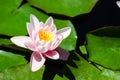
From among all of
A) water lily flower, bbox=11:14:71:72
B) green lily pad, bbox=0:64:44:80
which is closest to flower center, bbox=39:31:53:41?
water lily flower, bbox=11:14:71:72

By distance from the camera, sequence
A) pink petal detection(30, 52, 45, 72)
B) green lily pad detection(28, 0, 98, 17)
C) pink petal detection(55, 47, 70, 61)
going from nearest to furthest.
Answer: pink petal detection(30, 52, 45, 72) → pink petal detection(55, 47, 70, 61) → green lily pad detection(28, 0, 98, 17)

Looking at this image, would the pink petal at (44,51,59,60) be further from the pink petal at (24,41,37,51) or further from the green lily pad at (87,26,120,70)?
the green lily pad at (87,26,120,70)

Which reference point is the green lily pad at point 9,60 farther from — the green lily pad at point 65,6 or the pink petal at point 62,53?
the green lily pad at point 65,6

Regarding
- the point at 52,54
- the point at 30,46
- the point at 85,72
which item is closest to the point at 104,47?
the point at 85,72

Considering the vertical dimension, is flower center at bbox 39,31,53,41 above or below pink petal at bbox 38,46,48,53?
above

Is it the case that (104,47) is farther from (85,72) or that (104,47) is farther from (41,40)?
(41,40)
